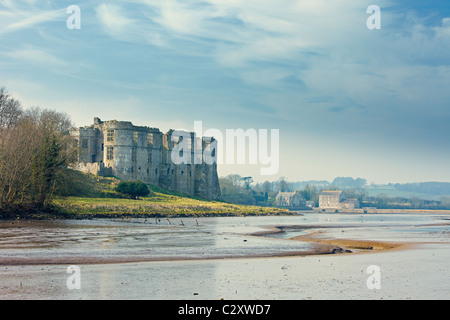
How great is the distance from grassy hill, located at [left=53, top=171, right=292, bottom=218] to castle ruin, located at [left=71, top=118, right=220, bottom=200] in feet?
11.7

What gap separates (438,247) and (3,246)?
20.9 meters

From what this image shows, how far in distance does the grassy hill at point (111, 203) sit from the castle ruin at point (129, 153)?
11.7 feet

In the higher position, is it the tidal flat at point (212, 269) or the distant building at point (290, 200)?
the tidal flat at point (212, 269)

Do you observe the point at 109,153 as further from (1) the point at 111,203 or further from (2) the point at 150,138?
(1) the point at 111,203

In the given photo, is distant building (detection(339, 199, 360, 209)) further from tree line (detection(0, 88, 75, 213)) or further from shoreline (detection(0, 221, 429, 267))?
shoreline (detection(0, 221, 429, 267))

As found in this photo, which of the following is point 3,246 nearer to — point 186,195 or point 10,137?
point 10,137

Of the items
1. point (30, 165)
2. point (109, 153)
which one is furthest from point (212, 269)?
point (109, 153)

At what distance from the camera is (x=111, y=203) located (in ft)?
185

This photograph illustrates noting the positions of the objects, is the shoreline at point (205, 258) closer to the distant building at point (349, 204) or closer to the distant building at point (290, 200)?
the distant building at point (290, 200)

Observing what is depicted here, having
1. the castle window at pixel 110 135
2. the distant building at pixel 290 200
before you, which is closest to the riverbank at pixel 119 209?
the castle window at pixel 110 135

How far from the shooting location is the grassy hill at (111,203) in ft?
167

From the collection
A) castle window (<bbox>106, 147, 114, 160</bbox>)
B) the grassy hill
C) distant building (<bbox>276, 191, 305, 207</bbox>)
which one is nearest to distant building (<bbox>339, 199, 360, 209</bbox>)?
distant building (<bbox>276, 191, 305, 207</bbox>)

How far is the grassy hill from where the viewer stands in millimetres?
50812
